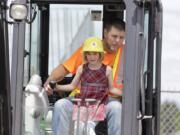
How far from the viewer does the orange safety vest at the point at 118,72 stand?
5059 millimetres

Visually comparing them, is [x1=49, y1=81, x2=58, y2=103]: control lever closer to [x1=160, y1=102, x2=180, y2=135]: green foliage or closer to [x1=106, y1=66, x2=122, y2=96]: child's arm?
[x1=106, y1=66, x2=122, y2=96]: child's arm

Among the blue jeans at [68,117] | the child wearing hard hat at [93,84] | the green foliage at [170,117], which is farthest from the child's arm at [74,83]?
the green foliage at [170,117]

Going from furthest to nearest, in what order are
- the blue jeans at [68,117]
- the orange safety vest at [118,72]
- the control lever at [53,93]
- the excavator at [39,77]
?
A: the control lever at [53,93] → the orange safety vest at [118,72] → the blue jeans at [68,117] → the excavator at [39,77]

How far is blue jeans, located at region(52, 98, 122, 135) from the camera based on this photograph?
4.93 metres

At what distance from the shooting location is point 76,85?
16.9 ft

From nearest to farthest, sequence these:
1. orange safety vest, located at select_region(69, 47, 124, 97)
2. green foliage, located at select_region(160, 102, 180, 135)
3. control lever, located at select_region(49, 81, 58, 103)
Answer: orange safety vest, located at select_region(69, 47, 124, 97) → control lever, located at select_region(49, 81, 58, 103) → green foliage, located at select_region(160, 102, 180, 135)

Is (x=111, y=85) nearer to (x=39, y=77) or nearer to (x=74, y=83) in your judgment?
(x=74, y=83)

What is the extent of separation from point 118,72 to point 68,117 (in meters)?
0.51

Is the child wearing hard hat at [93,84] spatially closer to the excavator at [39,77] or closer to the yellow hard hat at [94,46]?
the yellow hard hat at [94,46]

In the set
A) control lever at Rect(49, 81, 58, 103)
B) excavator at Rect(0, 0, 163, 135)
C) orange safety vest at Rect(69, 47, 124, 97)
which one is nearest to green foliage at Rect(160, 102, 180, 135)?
excavator at Rect(0, 0, 163, 135)

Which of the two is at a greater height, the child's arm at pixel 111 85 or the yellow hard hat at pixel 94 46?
the yellow hard hat at pixel 94 46

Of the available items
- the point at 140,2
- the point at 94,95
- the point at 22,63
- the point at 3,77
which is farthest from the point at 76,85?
the point at 3,77

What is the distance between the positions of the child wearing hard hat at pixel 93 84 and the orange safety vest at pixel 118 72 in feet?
0.12

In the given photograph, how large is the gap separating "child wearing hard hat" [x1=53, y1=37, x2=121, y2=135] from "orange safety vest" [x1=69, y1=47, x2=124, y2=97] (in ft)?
0.12
